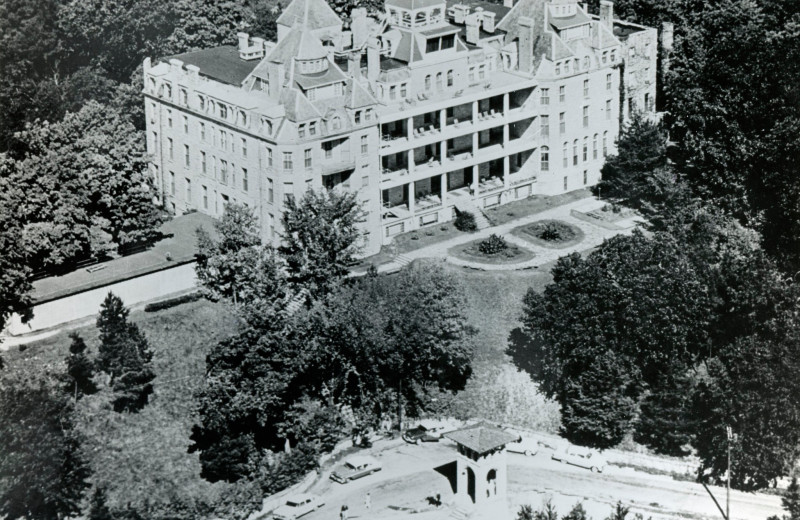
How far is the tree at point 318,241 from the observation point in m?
96.2

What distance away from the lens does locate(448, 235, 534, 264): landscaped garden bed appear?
10669cm

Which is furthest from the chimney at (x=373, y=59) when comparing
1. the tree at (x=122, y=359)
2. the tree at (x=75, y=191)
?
the tree at (x=122, y=359)

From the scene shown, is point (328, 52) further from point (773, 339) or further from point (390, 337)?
point (773, 339)

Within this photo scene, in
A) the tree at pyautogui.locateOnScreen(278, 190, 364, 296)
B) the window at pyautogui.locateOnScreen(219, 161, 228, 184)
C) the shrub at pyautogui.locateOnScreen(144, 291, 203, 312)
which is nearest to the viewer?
the tree at pyautogui.locateOnScreen(278, 190, 364, 296)

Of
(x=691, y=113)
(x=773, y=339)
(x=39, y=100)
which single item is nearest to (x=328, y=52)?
(x=39, y=100)

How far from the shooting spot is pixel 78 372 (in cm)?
8925

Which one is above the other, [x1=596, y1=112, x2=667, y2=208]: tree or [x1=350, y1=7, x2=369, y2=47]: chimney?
[x1=350, y1=7, x2=369, y2=47]: chimney

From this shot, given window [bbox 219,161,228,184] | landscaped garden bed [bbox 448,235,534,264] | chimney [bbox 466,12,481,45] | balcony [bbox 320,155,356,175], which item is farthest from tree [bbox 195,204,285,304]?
chimney [bbox 466,12,481,45]

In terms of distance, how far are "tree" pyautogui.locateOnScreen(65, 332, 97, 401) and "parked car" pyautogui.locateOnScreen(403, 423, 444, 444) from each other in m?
23.1

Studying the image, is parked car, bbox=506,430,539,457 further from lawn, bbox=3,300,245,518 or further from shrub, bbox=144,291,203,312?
shrub, bbox=144,291,203,312

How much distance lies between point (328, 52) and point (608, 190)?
3070 cm

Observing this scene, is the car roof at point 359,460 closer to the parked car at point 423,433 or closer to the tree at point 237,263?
the parked car at point 423,433

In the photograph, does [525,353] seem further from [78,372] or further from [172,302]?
[78,372]

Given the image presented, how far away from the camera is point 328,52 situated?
109000mm
